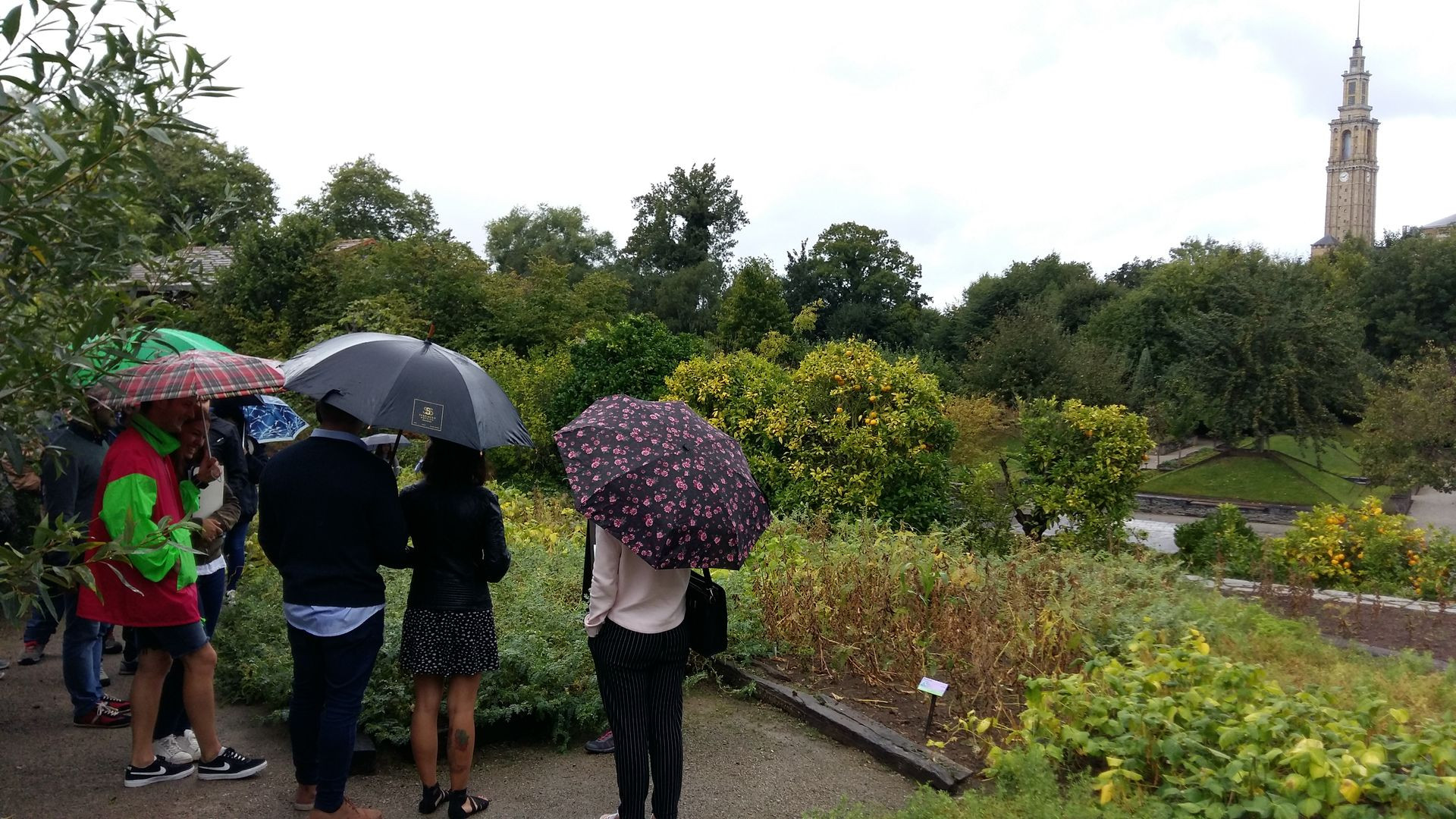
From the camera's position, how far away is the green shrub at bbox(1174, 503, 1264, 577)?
46.5 feet

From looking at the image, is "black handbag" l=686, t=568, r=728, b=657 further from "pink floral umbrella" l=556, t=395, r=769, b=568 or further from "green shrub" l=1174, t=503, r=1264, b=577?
"green shrub" l=1174, t=503, r=1264, b=577

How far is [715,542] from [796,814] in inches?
58.0

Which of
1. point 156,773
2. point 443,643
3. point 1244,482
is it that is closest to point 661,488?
point 443,643

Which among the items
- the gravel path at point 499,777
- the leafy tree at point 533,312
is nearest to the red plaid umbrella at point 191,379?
the gravel path at point 499,777

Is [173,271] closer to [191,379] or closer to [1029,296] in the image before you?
[191,379]

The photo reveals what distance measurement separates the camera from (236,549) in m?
6.63

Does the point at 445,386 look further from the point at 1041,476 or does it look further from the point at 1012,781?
the point at 1041,476

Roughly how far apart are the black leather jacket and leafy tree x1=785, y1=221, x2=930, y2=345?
45.0 meters

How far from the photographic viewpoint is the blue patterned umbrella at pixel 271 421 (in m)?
7.18

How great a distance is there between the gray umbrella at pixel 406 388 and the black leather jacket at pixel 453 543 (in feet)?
1.00

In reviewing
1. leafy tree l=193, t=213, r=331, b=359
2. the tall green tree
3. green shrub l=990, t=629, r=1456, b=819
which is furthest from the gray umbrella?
the tall green tree

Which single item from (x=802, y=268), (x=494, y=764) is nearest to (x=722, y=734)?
(x=494, y=764)

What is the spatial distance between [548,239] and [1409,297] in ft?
151

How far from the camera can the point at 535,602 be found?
5750 mm
